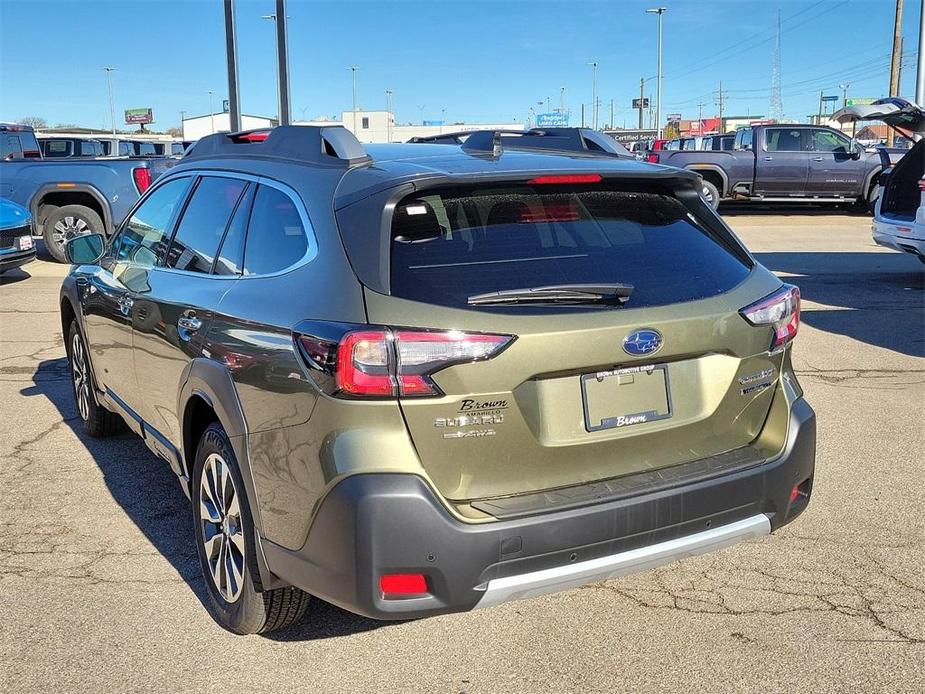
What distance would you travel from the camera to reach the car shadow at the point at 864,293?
8.75m

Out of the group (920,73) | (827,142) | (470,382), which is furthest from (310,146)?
(920,73)

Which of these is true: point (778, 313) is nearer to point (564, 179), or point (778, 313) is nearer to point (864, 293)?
point (564, 179)

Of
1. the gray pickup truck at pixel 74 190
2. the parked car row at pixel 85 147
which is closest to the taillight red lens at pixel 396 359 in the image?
the gray pickup truck at pixel 74 190

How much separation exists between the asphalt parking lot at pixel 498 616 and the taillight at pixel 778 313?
1078 millimetres

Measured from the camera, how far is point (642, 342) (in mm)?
2879

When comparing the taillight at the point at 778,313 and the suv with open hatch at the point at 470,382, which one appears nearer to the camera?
the suv with open hatch at the point at 470,382

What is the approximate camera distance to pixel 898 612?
3.51m

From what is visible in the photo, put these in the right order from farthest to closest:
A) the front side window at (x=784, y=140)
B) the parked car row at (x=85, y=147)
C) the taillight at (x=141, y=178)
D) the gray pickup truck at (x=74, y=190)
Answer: the parked car row at (x=85, y=147) → the front side window at (x=784, y=140) → the taillight at (x=141, y=178) → the gray pickup truck at (x=74, y=190)

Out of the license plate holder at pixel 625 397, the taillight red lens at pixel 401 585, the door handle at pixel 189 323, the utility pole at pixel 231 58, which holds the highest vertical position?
the utility pole at pixel 231 58

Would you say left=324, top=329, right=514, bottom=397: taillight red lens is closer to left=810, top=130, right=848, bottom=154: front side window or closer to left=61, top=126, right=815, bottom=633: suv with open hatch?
left=61, top=126, right=815, bottom=633: suv with open hatch

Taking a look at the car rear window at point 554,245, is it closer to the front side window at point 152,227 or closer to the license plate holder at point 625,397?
the license plate holder at point 625,397

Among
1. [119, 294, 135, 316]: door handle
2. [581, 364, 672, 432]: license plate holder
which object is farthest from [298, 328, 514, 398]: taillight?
[119, 294, 135, 316]: door handle

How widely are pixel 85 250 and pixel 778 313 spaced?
373 cm

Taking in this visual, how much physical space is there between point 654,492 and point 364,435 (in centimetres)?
94
